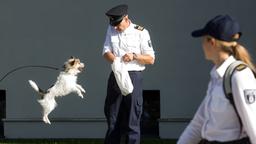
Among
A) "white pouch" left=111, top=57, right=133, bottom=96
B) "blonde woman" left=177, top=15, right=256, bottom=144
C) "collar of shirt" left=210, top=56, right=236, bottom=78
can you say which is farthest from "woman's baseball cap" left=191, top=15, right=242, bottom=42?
"white pouch" left=111, top=57, right=133, bottom=96

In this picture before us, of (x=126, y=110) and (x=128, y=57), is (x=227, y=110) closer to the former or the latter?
(x=128, y=57)

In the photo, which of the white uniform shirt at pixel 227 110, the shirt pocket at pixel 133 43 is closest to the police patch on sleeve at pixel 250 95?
the white uniform shirt at pixel 227 110

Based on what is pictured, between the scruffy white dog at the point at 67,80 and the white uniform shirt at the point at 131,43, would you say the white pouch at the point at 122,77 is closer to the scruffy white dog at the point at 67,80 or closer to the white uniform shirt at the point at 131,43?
the white uniform shirt at the point at 131,43

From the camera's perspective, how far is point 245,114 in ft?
13.1

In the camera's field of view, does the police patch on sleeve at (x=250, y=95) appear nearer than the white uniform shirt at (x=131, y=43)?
Yes

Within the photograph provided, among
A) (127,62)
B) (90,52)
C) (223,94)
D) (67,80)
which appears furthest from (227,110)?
(90,52)

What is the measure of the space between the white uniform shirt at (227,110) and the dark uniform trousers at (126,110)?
3034mm

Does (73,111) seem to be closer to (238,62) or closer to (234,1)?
(234,1)

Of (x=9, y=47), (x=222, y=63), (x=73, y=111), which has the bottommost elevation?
(x=73, y=111)

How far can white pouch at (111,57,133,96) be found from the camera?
7.18 meters

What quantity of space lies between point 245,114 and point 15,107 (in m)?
7.67

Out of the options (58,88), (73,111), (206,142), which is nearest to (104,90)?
(73,111)

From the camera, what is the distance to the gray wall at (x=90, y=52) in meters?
10.8

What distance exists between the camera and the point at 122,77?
7.21 metres
